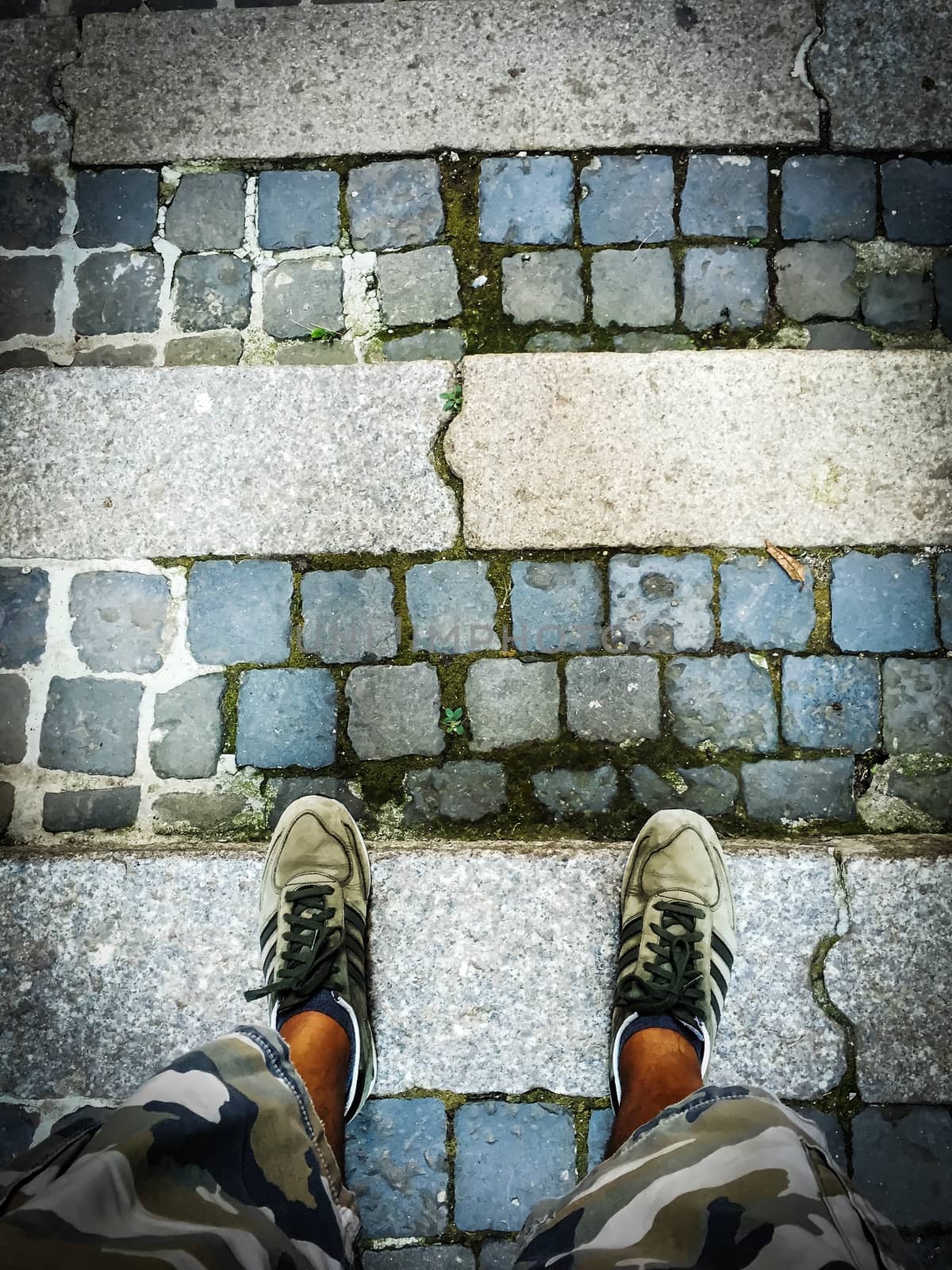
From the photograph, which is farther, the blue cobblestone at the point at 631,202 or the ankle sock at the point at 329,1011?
the blue cobblestone at the point at 631,202

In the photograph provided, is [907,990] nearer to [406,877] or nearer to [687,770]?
[687,770]

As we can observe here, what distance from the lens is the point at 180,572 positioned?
7.92 feet

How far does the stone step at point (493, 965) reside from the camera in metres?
2.21

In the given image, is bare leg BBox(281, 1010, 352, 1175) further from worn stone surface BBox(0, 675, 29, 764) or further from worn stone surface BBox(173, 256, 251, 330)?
worn stone surface BBox(173, 256, 251, 330)

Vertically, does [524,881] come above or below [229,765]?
below

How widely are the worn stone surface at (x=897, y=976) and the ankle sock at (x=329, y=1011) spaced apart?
1.32m

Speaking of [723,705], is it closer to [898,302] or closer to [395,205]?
[898,302]

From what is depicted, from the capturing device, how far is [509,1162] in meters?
2.20

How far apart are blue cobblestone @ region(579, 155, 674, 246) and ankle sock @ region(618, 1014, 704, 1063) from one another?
2.26 m

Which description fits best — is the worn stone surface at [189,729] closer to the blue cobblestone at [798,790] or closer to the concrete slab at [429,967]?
the concrete slab at [429,967]

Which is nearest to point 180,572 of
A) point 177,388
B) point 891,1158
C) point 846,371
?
point 177,388

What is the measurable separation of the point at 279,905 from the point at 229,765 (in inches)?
Result: 17.1

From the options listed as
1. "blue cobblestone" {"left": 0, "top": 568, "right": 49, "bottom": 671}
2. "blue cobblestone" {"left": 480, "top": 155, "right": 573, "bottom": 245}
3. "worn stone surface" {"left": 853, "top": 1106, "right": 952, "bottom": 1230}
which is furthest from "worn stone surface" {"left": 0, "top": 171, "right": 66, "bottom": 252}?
"worn stone surface" {"left": 853, "top": 1106, "right": 952, "bottom": 1230}

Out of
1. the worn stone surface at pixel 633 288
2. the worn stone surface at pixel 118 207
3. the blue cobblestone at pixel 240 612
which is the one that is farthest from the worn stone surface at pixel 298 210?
the blue cobblestone at pixel 240 612
